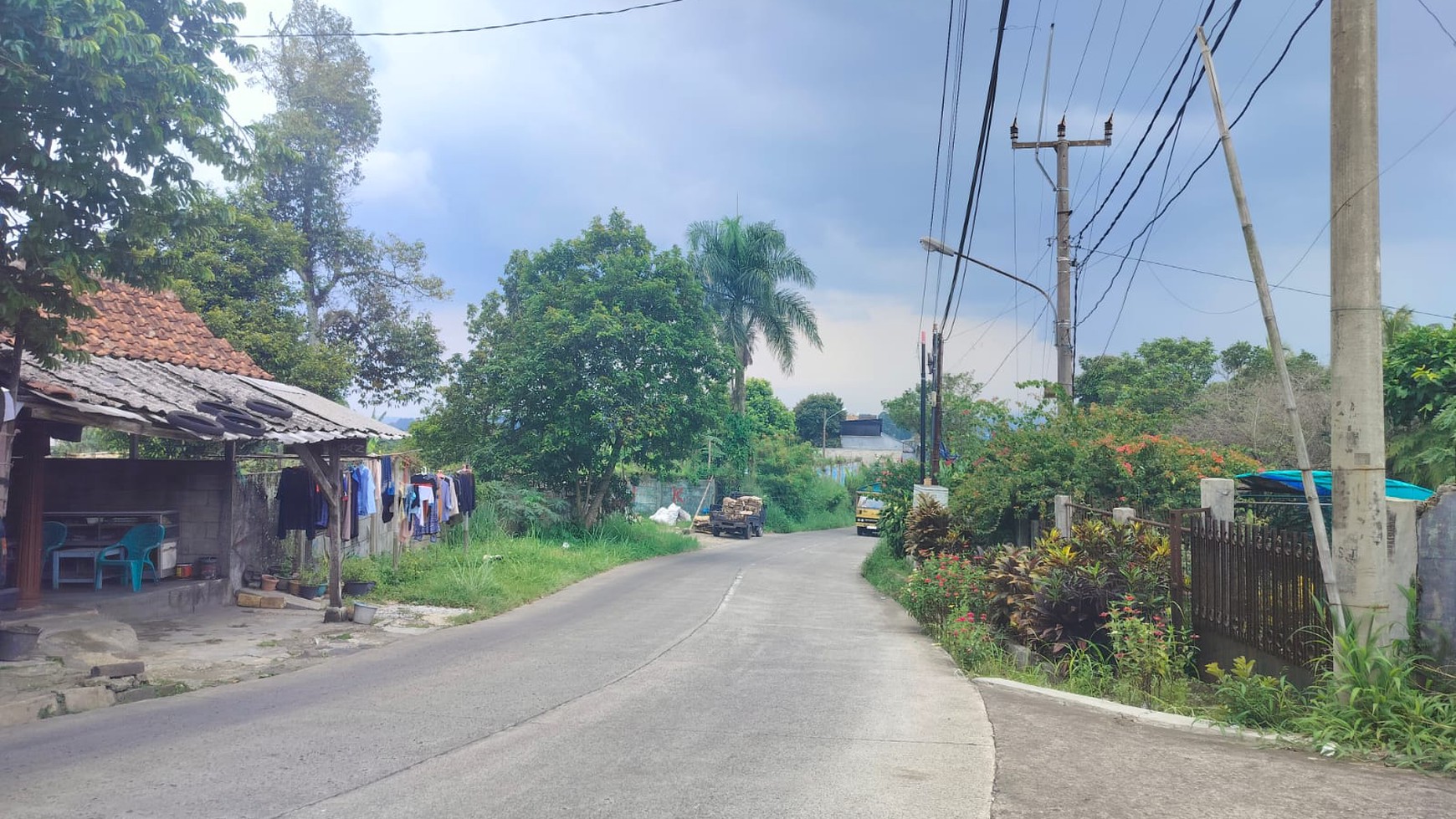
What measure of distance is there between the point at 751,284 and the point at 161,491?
2923 cm

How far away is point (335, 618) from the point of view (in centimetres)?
1368

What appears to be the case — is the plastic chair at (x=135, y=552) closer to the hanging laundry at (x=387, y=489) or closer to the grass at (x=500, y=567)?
the grass at (x=500, y=567)

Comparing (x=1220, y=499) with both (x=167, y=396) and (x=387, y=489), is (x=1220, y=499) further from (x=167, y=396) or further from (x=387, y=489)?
(x=387, y=489)

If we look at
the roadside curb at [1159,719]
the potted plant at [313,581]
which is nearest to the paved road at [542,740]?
the roadside curb at [1159,719]

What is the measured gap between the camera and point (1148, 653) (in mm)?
8852

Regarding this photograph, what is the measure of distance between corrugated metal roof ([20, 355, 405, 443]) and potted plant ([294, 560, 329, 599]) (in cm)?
280

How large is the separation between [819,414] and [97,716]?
8913cm

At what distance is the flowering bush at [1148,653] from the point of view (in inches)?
344

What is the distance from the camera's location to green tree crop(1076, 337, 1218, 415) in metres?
36.9

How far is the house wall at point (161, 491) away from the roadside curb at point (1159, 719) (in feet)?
41.0

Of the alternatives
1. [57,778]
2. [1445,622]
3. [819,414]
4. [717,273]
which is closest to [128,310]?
[57,778]

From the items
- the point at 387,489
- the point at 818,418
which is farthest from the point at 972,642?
the point at 818,418

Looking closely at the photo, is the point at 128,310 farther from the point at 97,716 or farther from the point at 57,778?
the point at 57,778

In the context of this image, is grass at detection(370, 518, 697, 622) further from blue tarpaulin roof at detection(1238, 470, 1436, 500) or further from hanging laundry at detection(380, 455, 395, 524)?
blue tarpaulin roof at detection(1238, 470, 1436, 500)
